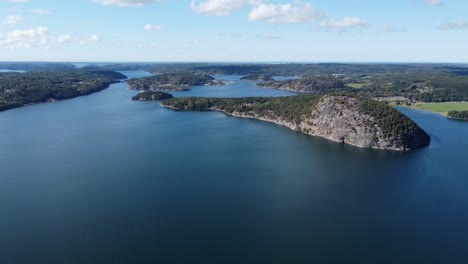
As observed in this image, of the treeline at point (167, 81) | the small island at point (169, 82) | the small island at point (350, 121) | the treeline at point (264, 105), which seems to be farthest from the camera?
the treeline at point (167, 81)

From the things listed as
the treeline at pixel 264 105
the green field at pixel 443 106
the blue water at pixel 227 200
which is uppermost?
the treeline at pixel 264 105

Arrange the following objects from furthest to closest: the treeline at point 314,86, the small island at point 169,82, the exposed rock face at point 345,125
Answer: the small island at point 169,82 → the treeline at point 314,86 → the exposed rock face at point 345,125

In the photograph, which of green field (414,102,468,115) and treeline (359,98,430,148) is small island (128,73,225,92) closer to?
green field (414,102,468,115)

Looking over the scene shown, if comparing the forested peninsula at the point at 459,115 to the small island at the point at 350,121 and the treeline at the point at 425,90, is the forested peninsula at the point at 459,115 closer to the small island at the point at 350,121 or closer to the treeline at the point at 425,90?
the treeline at the point at 425,90

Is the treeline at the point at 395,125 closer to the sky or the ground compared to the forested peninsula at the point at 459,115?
closer to the sky

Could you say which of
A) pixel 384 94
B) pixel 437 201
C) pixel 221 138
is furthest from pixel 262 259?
pixel 384 94

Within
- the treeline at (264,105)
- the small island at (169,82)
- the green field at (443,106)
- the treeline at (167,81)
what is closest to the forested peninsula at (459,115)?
the green field at (443,106)

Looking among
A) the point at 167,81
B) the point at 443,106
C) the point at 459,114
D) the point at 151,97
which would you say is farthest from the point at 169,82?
the point at 459,114

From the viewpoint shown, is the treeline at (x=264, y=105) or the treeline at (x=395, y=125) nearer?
the treeline at (x=395, y=125)
